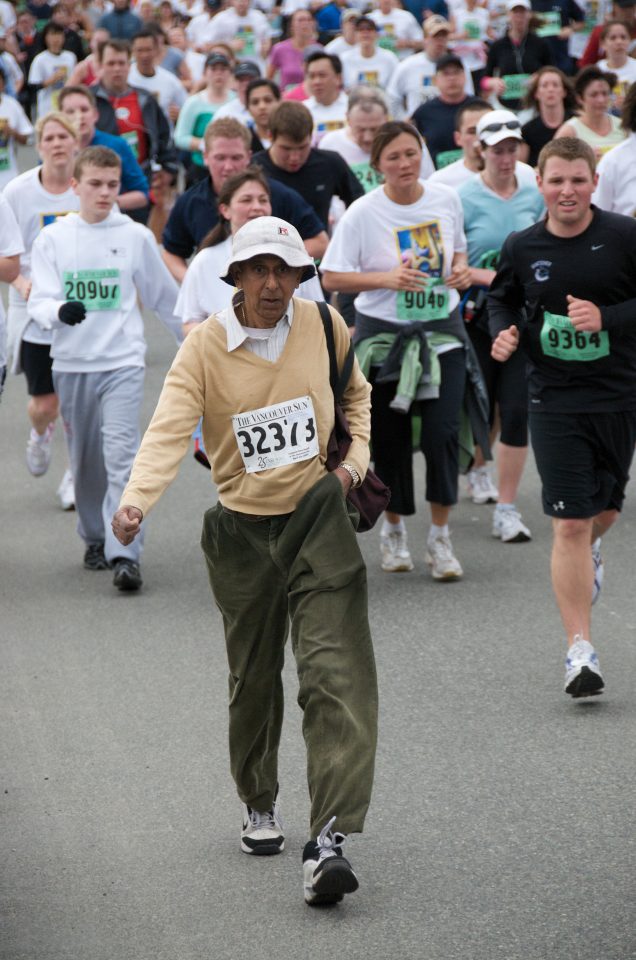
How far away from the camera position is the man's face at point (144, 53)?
1702 centimetres

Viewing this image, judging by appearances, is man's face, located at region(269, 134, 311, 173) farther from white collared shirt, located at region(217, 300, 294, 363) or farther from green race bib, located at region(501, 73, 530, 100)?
green race bib, located at region(501, 73, 530, 100)

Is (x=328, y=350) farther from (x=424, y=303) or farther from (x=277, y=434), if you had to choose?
(x=424, y=303)

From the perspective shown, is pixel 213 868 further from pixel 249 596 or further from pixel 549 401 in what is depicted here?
pixel 549 401

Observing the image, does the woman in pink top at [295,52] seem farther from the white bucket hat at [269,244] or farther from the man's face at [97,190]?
the white bucket hat at [269,244]

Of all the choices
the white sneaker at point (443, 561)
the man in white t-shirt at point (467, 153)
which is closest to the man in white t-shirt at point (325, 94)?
the man in white t-shirt at point (467, 153)

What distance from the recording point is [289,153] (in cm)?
977

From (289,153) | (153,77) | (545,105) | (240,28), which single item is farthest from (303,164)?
(240,28)

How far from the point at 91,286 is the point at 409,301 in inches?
62.2

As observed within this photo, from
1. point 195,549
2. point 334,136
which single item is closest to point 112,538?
point 195,549

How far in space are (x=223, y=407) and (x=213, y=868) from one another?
4.54 ft

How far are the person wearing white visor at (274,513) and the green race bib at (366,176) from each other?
656 cm

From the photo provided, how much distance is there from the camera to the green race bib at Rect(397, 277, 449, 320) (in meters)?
8.44

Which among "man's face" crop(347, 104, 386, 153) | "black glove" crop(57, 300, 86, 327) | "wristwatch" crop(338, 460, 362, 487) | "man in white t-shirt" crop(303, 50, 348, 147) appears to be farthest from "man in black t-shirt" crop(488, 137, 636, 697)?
"man in white t-shirt" crop(303, 50, 348, 147)

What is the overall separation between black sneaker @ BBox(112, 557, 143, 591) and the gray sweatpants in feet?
0.12
